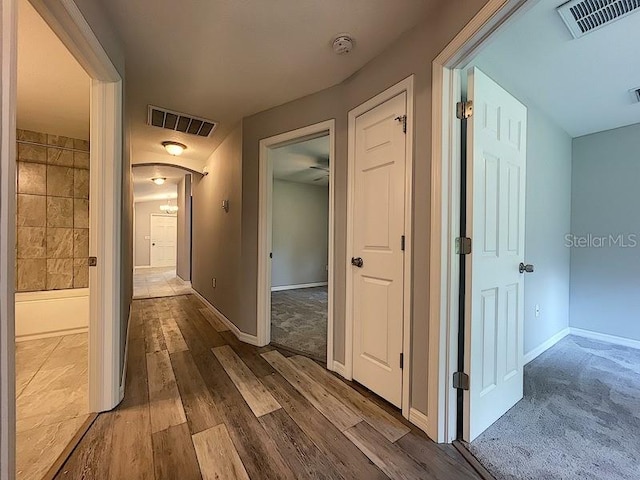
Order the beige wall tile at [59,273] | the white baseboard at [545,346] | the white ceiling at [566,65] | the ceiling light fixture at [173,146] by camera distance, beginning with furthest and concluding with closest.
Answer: the ceiling light fixture at [173,146] → the beige wall tile at [59,273] → the white baseboard at [545,346] → the white ceiling at [566,65]

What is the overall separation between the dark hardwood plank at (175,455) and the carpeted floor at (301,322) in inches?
48.8

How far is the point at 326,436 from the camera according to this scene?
151 centimetres

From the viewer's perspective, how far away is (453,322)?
1.48 m

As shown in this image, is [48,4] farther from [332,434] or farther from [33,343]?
[33,343]

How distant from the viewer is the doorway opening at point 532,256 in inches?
57.7

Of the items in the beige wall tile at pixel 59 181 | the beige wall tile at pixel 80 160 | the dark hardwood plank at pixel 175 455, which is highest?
the beige wall tile at pixel 80 160

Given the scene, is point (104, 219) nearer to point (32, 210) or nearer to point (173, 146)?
point (32, 210)

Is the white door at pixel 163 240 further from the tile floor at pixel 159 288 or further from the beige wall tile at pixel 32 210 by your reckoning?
the beige wall tile at pixel 32 210

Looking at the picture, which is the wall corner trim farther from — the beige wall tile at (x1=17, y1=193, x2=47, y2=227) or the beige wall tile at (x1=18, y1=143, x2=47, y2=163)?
the beige wall tile at (x1=18, y1=143, x2=47, y2=163)

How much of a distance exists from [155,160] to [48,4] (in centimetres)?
328

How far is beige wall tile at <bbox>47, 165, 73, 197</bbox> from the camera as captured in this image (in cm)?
305

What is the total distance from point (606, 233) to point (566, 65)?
79.7 inches

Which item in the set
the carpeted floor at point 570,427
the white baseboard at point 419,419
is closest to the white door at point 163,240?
the white baseboard at point 419,419

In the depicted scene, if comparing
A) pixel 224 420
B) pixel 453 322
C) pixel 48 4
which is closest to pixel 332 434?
pixel 224 420
